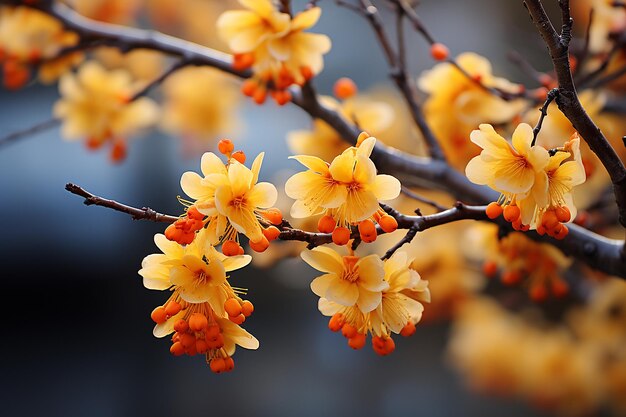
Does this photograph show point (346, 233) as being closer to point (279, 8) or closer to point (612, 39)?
point (279, 8)

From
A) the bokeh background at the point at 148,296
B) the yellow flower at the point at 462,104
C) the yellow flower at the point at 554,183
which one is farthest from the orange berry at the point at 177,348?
the bokeh background at the point at 148,296

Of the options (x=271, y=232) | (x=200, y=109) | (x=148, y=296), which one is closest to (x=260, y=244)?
(x=271, y=232)

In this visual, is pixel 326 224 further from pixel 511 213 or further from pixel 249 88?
pixel 249 88

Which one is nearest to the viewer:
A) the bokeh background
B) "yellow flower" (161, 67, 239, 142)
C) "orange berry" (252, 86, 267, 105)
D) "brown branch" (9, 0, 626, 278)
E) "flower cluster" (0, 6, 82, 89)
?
"brown branch" (9, 0, 626, 278)

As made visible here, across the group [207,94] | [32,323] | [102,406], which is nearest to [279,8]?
[207,94]

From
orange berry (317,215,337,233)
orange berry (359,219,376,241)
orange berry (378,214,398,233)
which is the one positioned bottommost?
orange berry (317,215,337,233)

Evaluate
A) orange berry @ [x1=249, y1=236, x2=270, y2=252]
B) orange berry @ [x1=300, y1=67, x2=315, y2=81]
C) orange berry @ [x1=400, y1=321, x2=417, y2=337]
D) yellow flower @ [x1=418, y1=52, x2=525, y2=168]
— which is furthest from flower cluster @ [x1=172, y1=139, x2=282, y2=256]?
yellow flower @ [x1=418, y1=52, x2=525, y2=168]

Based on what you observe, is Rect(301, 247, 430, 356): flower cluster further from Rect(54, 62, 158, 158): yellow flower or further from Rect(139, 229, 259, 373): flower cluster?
Rect(54, 62, 158, 158): yellow flower
